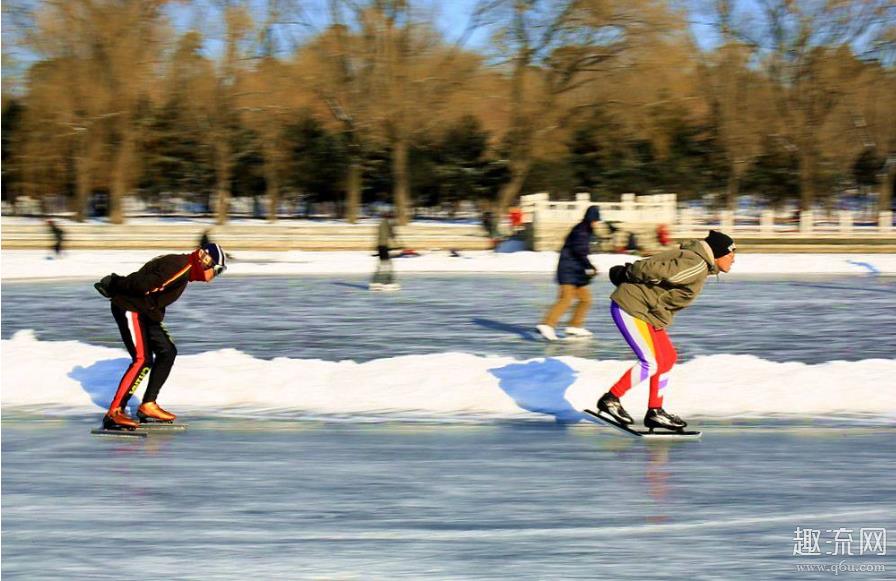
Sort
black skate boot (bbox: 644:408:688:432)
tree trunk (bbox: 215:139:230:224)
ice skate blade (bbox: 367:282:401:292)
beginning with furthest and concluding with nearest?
1. tree trunk (bbox: 215:139:230:224)
2. ice skate blade (bbox: 367:282:401:292)
3. black skate boot (bbox: 644:408:688:432)

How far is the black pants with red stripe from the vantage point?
29.0 feet

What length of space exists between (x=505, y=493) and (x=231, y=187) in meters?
45.1

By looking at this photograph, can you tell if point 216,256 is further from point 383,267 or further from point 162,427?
point 383,267

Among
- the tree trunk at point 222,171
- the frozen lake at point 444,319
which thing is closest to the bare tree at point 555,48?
the tree trunk at point 222,171

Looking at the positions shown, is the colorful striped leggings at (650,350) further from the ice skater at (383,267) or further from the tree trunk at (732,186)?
the tree trunk at (732,186)

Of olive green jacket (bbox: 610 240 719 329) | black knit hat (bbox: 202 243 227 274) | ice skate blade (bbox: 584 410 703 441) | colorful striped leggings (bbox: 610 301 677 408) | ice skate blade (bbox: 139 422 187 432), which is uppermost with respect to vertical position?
black knit hat (bbox: 202 243 227 274)

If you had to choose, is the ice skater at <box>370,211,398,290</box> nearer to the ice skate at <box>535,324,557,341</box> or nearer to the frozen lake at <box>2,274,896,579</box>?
the ice skate at <box>535,324,557,341</box>

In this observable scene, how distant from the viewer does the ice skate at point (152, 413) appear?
9.08m

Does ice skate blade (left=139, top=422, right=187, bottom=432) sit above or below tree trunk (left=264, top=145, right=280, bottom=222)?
below

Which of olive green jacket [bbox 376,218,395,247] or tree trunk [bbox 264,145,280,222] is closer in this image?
olive green jacket [bbox 376,218,395,247]

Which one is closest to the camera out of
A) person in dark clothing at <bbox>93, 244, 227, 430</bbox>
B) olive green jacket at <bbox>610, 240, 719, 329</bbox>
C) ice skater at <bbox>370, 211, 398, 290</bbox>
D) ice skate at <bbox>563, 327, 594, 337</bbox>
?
olive green jacket at <bbox>610, 240, 719, 329</bbox>

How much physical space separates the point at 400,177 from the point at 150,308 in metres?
37.4

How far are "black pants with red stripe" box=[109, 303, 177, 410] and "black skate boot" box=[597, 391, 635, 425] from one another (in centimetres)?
293

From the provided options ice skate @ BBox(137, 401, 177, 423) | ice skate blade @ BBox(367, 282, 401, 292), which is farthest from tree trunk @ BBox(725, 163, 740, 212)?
ice skate @ BBox(137, 401, 177, 423)
